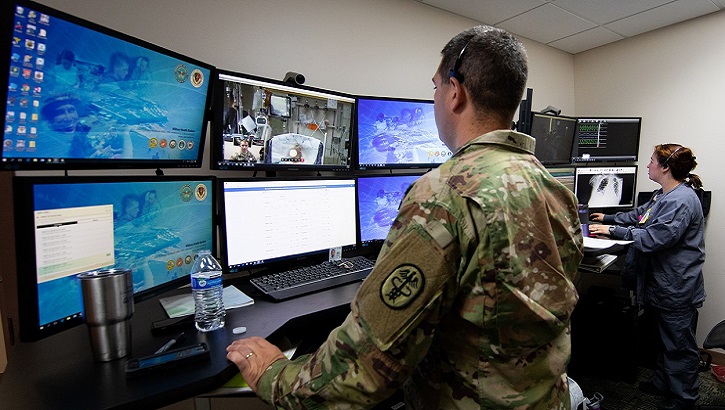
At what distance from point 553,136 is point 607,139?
705mm

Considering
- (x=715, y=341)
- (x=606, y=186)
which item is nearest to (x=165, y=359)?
(x=715, y=341)

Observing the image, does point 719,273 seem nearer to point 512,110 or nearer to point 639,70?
point 639,70

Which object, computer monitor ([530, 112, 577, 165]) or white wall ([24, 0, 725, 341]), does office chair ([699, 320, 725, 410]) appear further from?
computer monitor ([530, 112, 577, 165])

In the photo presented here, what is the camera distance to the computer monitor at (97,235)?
81 centimetres

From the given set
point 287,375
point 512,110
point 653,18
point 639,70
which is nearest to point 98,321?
point 287,375

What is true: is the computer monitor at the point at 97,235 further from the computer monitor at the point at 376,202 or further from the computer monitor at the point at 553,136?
the computer monitor at the point at 553,136

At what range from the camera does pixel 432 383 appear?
2.72 ft

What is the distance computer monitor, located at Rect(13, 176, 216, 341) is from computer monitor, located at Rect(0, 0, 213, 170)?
3.7 inches

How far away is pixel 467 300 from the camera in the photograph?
0.72m

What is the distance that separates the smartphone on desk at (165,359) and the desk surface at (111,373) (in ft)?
0.05

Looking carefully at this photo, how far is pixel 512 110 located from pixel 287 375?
80 centimetres

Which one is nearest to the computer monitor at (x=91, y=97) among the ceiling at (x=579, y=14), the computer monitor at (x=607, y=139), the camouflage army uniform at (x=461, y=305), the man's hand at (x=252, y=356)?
the man's hand at (x=252, y=356)

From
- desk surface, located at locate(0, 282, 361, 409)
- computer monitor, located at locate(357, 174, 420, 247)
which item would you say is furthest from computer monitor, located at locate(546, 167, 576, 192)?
desk surface, located at locate(0, 282, 361, 409)

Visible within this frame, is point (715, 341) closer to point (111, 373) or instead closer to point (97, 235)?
point (111, 373)
